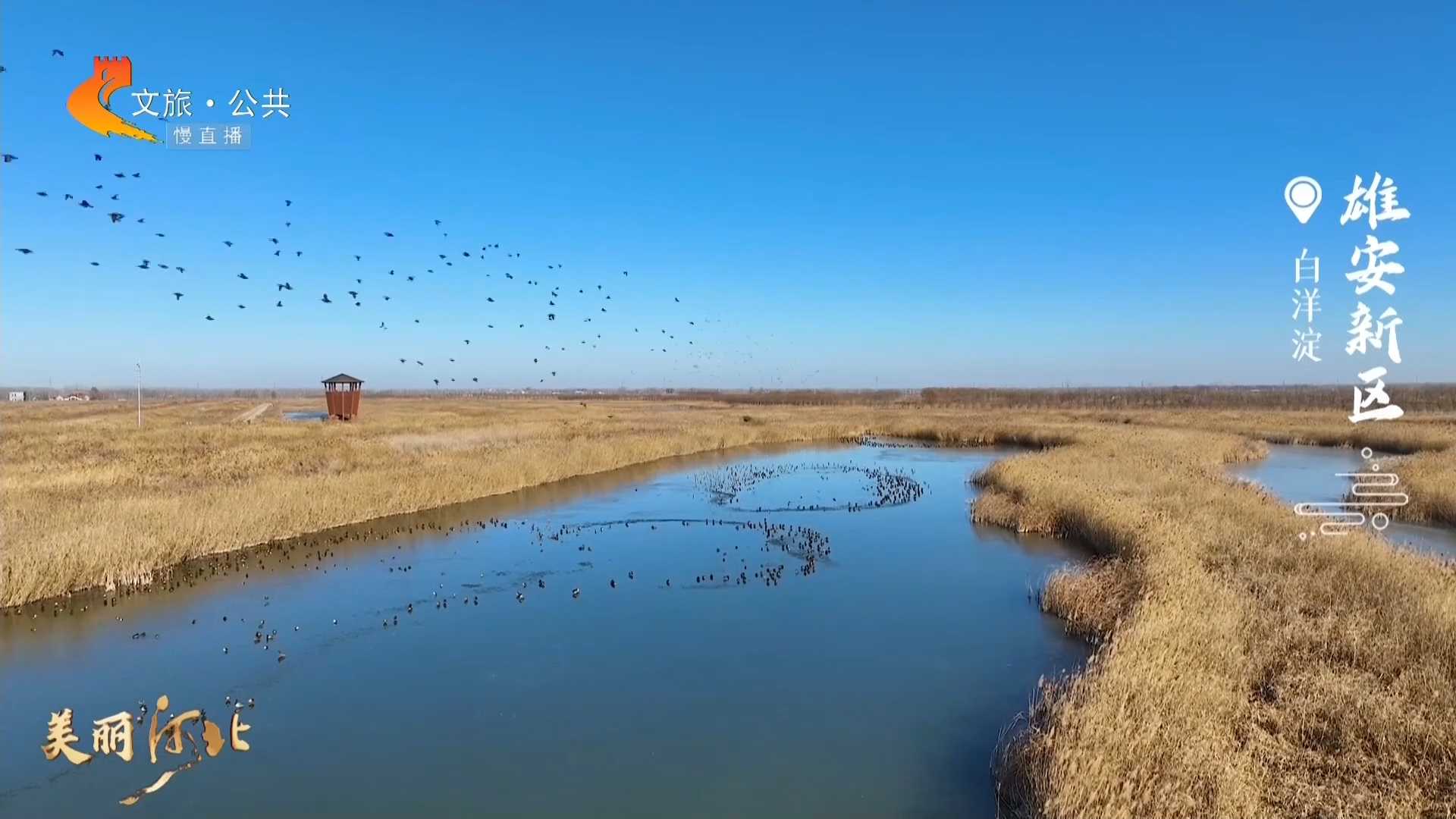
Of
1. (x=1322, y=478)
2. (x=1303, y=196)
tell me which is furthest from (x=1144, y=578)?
(x=1322, y=478)

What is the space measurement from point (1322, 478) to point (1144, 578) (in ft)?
75.0

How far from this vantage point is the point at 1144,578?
1313cm

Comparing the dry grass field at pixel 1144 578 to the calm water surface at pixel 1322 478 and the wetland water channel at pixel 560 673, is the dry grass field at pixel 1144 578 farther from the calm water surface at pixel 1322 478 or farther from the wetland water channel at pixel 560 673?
the calm water surface at pixel 1322 478

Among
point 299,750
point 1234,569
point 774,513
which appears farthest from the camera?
point 774,513

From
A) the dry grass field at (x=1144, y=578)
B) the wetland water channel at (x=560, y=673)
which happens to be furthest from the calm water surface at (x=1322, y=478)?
the wetland water channel at (x=560, y=673)

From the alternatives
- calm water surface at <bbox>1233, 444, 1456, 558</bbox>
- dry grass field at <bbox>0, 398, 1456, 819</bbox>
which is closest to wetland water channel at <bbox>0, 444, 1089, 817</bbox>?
dry grass field at <bbox>0, 398, 1456, 819</bbox>

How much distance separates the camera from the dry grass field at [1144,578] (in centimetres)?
708

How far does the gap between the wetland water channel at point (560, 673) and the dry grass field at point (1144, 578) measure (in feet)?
3.88

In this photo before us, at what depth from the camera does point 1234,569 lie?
43.2 feet

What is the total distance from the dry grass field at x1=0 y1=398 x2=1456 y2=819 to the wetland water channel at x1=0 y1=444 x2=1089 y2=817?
118cm

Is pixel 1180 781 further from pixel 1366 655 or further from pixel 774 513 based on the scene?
pixel 774 513

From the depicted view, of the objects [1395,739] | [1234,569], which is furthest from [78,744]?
[1234,569]

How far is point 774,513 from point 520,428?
26586 mm

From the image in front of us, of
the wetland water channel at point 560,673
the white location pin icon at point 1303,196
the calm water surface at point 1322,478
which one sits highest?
the white location pin icon at point 1303,196
